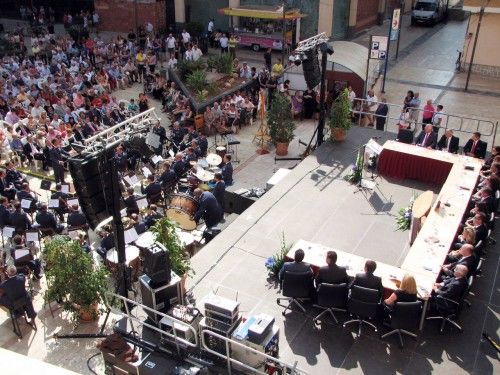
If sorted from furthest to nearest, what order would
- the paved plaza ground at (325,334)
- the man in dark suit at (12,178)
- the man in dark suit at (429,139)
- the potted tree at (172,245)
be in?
the man in dark suit at (429,139) < the man in dark suit at (12,178) < the potted tree at (172,245) < the paved plaza ground at (325,334)

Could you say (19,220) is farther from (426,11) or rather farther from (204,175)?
(426,11)

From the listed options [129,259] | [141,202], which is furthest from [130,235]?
[141,202]

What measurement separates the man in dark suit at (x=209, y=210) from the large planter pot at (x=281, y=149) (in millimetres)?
5072

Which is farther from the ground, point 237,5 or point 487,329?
point 237,5

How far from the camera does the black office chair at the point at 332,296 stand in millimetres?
8438

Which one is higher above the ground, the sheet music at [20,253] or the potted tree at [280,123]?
the potted tree at [280,123]

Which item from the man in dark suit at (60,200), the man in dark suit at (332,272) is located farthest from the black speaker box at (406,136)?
the man in dark suit at (60,200)

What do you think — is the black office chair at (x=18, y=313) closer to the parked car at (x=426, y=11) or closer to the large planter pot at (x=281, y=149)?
the large planter pot at (x=281, y=149)

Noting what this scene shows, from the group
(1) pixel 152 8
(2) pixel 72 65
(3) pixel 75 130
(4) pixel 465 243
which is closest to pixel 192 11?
(1) pixel 152 8

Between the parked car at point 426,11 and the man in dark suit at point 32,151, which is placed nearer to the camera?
the man in dark suit at point 32,151

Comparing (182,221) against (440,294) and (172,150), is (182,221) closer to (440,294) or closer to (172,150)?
(172,150)

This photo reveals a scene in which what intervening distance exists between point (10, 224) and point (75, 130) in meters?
5.62

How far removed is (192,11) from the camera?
110ft

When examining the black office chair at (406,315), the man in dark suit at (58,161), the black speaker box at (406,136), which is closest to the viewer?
the black office chair at (406,315)
